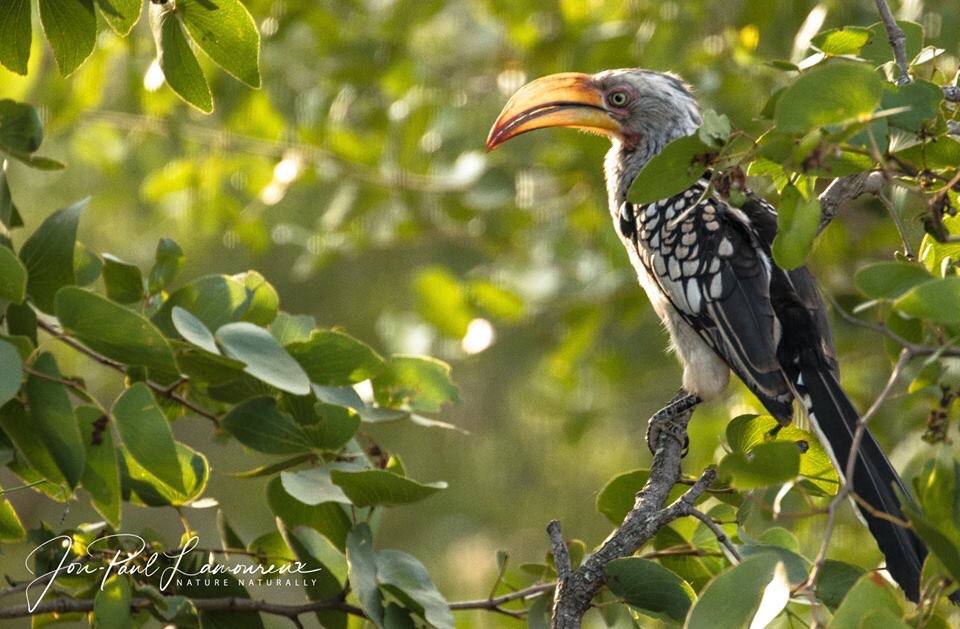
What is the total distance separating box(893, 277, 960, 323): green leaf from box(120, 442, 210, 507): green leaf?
1.05 m

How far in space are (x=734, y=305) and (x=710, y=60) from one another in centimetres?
146

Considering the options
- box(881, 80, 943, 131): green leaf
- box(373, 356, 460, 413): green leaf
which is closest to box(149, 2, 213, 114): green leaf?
box(373, 356, 460, 413): green leaf

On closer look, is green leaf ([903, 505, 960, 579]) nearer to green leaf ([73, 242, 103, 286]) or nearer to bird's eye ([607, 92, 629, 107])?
green leaf ([73, 242, 103, 286])

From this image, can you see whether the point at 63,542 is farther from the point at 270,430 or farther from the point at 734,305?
the point at 734,305

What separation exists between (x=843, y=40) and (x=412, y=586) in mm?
1011

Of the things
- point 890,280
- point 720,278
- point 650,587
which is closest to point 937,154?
point 890,280

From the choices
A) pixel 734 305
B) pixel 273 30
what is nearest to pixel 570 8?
pixel 273 30

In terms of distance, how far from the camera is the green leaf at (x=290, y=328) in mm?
1805

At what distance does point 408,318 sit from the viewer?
3.89 m

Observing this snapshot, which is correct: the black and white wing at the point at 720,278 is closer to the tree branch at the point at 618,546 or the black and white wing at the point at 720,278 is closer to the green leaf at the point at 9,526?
the tree branch at the point at 618,546

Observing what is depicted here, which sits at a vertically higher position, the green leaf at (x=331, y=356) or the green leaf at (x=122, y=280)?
the green leaf at (x=122, y=280)

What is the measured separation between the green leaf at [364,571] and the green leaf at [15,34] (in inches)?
33.0

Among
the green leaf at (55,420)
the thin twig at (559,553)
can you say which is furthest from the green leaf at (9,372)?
the thin twig at (559,553)

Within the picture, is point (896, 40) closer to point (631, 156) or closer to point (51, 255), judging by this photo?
point (51, 255)
